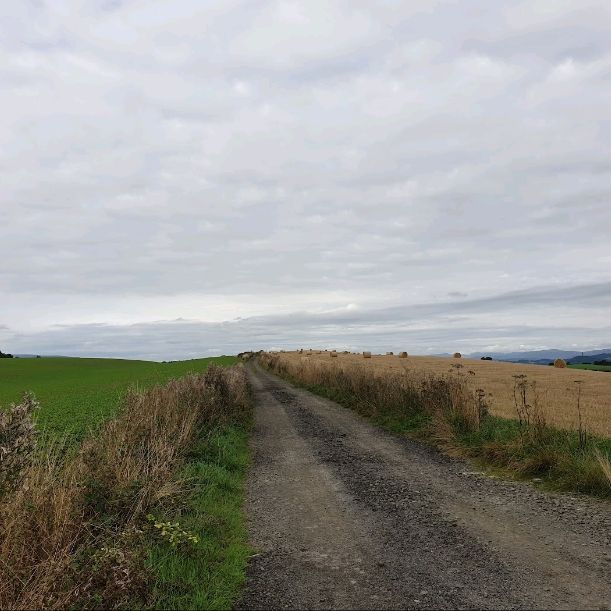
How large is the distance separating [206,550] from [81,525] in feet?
5.47

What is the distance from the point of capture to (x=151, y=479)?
778 cm

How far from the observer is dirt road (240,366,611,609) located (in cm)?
551

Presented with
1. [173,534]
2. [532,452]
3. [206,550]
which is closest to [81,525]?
[173,534]

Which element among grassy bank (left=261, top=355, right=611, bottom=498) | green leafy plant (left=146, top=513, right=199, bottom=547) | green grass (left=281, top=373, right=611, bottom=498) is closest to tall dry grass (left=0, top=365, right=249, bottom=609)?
green leafy plant (left=146, top=513, right=199, bottom=547)

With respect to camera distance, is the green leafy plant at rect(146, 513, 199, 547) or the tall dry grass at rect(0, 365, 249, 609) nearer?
the tall dry grass at rect(0, 365, 249, 609)

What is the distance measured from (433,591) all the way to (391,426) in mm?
11851

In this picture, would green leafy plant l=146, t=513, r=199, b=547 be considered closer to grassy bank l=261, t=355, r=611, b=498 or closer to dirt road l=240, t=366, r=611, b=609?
dirt road l=240, t=366, r=611, b=609

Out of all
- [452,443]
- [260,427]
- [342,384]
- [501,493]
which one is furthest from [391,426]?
[342,384]

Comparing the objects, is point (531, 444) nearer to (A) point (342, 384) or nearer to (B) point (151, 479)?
(B) point (151, 479)

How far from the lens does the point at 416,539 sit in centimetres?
719

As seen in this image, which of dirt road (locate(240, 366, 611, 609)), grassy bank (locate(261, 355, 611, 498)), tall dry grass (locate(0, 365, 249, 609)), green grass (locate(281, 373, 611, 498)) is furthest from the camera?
grassy bank (locate(261, 355, 611, 498))

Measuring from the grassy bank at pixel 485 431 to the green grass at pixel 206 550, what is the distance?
6107 millimetres

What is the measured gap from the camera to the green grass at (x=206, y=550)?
559 centimetres

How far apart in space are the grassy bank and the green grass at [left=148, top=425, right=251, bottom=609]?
611 centimetres
